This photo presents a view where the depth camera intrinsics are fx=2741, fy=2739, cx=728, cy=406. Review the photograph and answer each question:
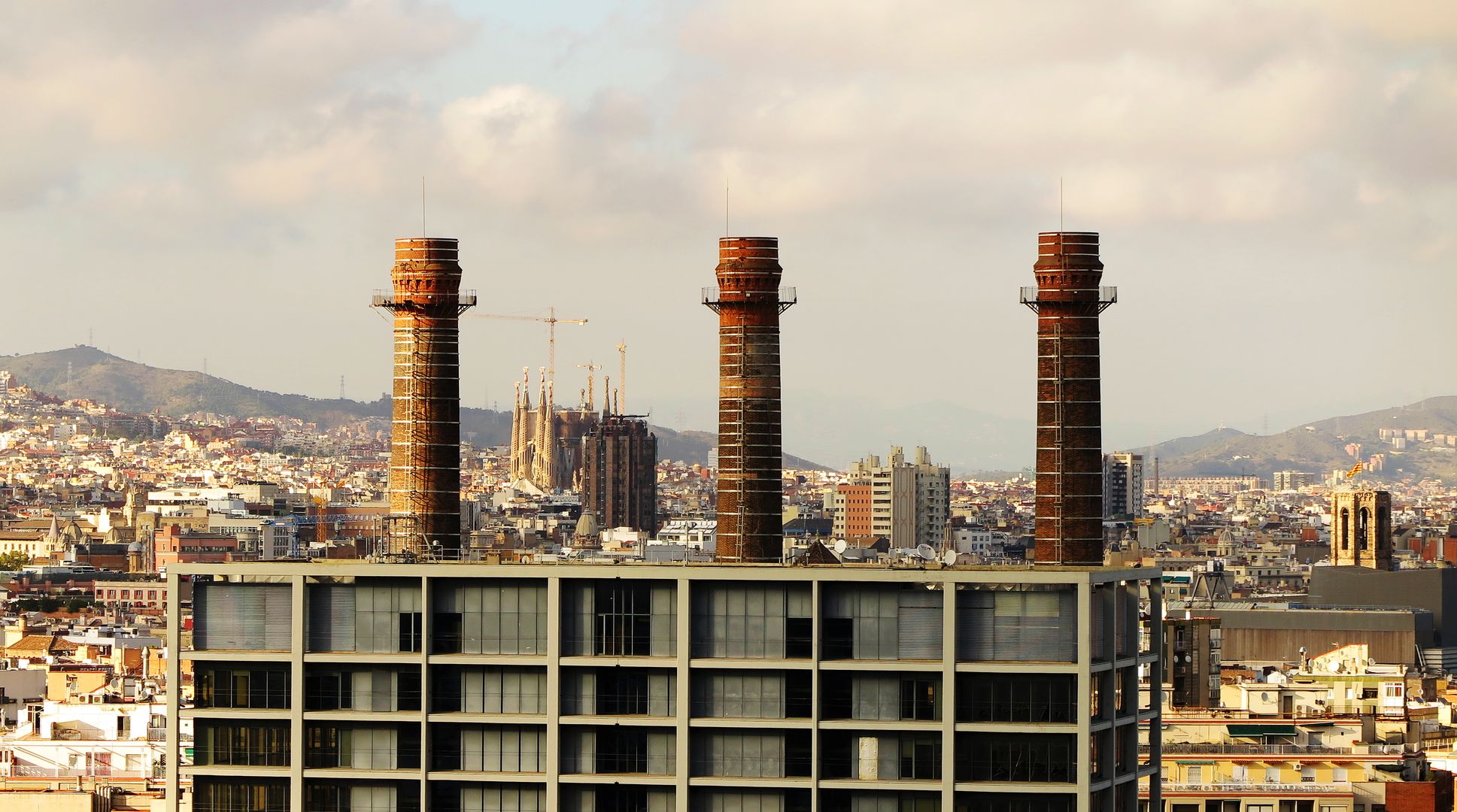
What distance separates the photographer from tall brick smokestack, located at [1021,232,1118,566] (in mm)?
77375

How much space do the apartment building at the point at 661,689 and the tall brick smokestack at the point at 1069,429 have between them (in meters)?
32.9

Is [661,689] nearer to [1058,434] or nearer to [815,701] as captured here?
[815,701]

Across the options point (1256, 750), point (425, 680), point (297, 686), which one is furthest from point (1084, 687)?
point (1256, 750)

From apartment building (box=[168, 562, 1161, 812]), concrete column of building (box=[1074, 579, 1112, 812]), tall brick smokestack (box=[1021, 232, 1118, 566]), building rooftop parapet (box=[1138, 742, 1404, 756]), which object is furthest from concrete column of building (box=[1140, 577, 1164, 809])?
tall brick smokestack (box=[1021, 232, 1118, 566])

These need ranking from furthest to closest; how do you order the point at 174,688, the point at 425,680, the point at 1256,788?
the point at 1256,788 < the point at 174,688 < the point at 425,680

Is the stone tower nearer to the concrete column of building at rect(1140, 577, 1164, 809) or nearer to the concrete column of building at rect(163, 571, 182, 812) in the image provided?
the concrete column of building at rect(1140, 577, 1164, 809)

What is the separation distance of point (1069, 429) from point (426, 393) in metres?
18.2

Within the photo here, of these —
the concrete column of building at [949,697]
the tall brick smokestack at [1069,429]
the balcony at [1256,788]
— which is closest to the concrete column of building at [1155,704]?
the concrete column of building at [949,697]

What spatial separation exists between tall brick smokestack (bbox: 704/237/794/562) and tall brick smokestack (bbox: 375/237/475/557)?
25.5ft

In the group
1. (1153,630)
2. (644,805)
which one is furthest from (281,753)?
(1153,630)

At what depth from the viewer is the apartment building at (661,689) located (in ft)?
140

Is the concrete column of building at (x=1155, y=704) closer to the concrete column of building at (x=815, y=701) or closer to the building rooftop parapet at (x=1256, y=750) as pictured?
the concrete column of building at (x=815, y=701)

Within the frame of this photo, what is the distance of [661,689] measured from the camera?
4350cm

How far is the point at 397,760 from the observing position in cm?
4375
